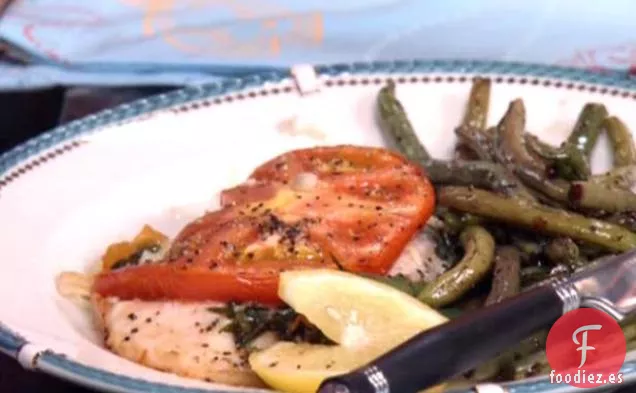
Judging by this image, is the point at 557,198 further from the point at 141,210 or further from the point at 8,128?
the point at 8,128

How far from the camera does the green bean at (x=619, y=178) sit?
4.58 ft

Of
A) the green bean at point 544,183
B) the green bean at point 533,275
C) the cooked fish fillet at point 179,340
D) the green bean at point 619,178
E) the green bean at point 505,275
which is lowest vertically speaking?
the cooked fish fillet at point 179,340

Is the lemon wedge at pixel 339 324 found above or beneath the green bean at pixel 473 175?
beneath

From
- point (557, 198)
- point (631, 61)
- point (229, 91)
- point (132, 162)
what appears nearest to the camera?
point (557, 198)

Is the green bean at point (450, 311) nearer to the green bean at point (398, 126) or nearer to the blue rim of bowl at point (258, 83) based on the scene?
the green bean at point (398, 126)

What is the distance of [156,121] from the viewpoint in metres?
1.73

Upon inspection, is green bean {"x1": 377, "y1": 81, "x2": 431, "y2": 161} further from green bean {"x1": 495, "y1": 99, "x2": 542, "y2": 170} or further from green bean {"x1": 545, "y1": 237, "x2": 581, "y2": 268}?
Result: green bean {"x1": 545, "y1": 237, "x2": 581, "y2": 268}

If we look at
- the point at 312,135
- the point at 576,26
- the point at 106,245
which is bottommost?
the point at 106,245

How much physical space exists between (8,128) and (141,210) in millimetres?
479

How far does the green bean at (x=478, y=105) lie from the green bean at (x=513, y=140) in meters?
0.06

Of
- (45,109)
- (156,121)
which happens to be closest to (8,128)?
(45,109)

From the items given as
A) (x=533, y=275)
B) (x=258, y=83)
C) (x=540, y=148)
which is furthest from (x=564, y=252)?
(x=258, y=83)

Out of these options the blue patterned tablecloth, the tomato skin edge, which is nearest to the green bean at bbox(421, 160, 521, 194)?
the tomato skin edge

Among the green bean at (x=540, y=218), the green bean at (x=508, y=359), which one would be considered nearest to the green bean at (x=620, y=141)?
the green bean at (x=540, y=218)
